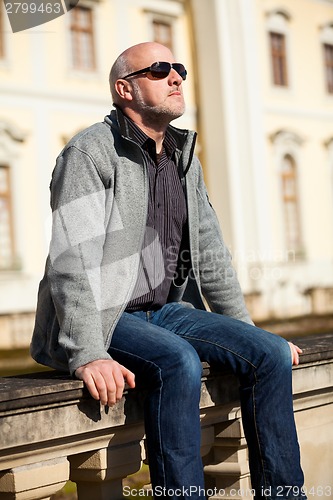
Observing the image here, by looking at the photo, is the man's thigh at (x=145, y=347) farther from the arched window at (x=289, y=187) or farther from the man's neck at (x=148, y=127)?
the arched window at (x=289, y=187)

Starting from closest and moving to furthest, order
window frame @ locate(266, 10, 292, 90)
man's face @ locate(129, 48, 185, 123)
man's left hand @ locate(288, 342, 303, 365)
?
man's left hand @ locate(288, 342, 303, 365), man's face @ locate(129, 48, 185, 123), window frame @ locate(266, 10, 292, 90)

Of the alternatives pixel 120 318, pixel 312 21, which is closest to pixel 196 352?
pixel 120 318

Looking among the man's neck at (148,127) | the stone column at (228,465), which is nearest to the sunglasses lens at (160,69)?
the man's neck at (148,127)

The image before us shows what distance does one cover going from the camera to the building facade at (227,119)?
61.4 ft

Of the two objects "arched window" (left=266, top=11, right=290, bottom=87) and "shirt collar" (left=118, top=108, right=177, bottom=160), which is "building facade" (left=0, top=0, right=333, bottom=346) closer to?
"arched window" (left=266, top=11, right=290, bottom=87)

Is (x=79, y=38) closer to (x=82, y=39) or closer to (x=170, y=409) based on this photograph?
(x=82, y=39)

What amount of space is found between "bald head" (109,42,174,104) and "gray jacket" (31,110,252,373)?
15cm

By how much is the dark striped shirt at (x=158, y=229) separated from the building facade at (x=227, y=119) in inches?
489

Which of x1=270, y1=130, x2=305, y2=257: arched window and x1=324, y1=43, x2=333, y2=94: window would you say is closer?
x1=270, y1=130, x2=305, y2=257: arched window

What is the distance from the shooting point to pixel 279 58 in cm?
2403

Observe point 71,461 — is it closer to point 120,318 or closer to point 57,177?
point 120,318

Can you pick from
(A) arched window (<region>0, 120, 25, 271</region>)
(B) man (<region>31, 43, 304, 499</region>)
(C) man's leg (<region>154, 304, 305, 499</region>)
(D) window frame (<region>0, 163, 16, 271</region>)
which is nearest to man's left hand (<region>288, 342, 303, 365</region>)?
(B) man (<region>31, 43, 304, 499</region>)

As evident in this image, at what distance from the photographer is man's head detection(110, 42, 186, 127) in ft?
9.50

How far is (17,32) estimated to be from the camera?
18984 mm
